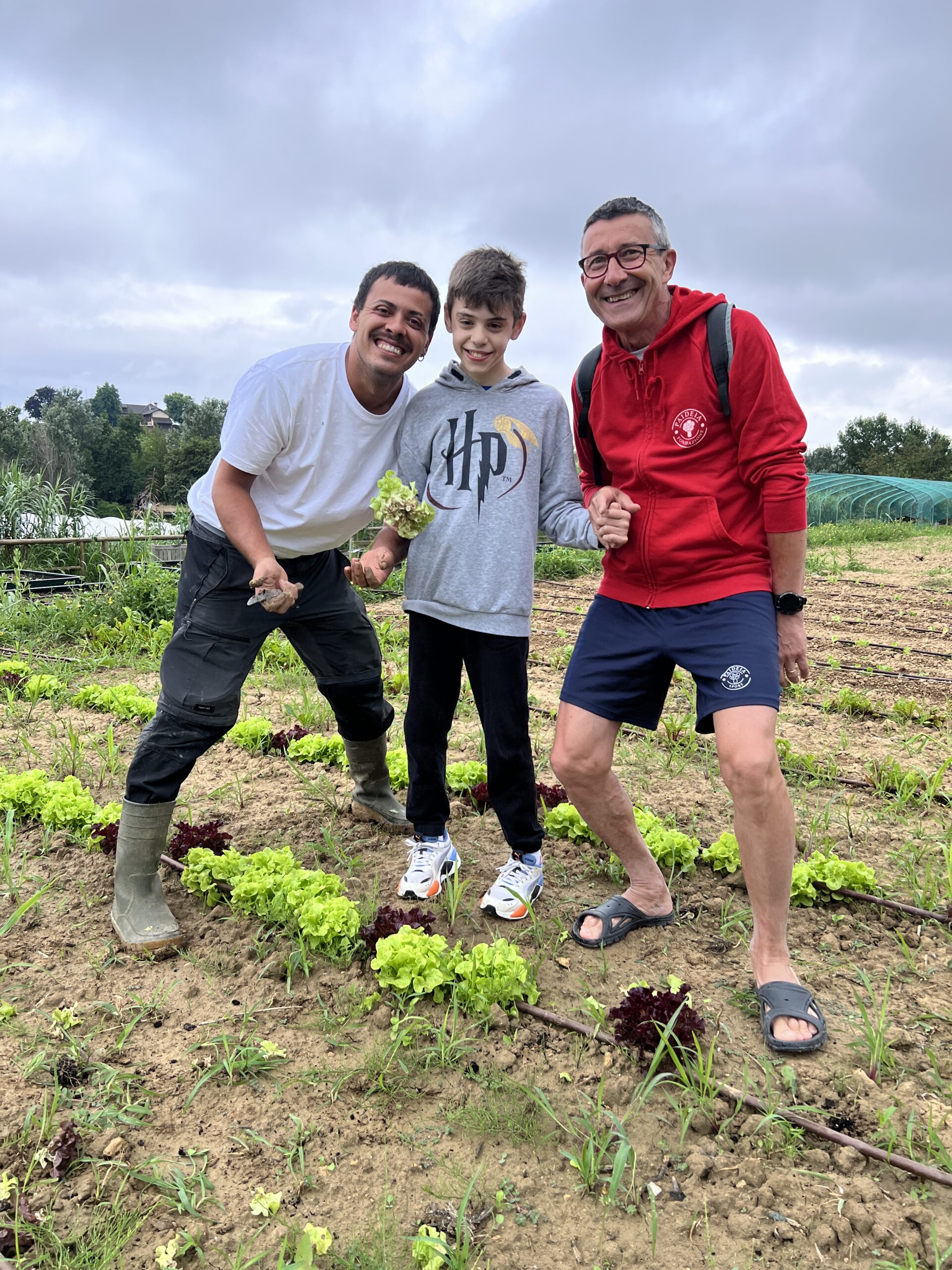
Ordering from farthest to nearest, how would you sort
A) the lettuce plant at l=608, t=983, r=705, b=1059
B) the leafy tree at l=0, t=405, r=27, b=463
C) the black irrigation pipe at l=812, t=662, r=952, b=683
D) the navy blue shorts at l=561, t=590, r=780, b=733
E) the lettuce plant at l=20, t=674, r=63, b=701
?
the leafy tree at l=0, t=405, r=27, b=463, the black irrigation pipe at l=812, t=662, r=952, b=683, the lettuce plant at l=20, t=674, r=63, b=701, the navy blue shorts at l=561, t=590, r=780, b=733, the lettuce plant at l=608, t=983, r=705, b=1059

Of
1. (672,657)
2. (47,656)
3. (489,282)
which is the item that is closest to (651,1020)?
(672,657)

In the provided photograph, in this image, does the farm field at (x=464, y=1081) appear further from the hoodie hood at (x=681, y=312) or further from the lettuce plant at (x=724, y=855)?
the hoodie hood at (x=681, y=312)

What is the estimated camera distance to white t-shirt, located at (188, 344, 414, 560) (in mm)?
2371

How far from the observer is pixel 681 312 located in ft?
7.02

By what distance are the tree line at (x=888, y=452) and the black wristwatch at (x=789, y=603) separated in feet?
185

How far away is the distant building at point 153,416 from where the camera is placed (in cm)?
9175

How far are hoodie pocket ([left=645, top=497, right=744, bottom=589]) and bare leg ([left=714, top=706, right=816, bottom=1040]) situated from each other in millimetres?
376

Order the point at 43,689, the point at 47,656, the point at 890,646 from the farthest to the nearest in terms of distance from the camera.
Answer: the point at 890,646 → the point at 47,656 → the point at 43,689

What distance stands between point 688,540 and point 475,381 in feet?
2.66

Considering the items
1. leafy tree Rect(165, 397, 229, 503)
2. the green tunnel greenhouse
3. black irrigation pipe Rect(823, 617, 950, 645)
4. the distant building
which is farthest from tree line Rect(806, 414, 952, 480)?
the distant building

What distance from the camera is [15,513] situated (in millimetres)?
9164

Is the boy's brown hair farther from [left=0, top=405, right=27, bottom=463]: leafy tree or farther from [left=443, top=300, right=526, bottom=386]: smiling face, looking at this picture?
[left=0, top=405, right=27, bottom=463]: leafy tree

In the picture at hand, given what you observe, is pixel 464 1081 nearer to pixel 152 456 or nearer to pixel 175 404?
pixel 152 456

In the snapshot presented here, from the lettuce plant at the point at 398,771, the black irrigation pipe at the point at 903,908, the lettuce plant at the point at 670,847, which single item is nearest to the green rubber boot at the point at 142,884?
the lettuce plant at the point at 398,771
